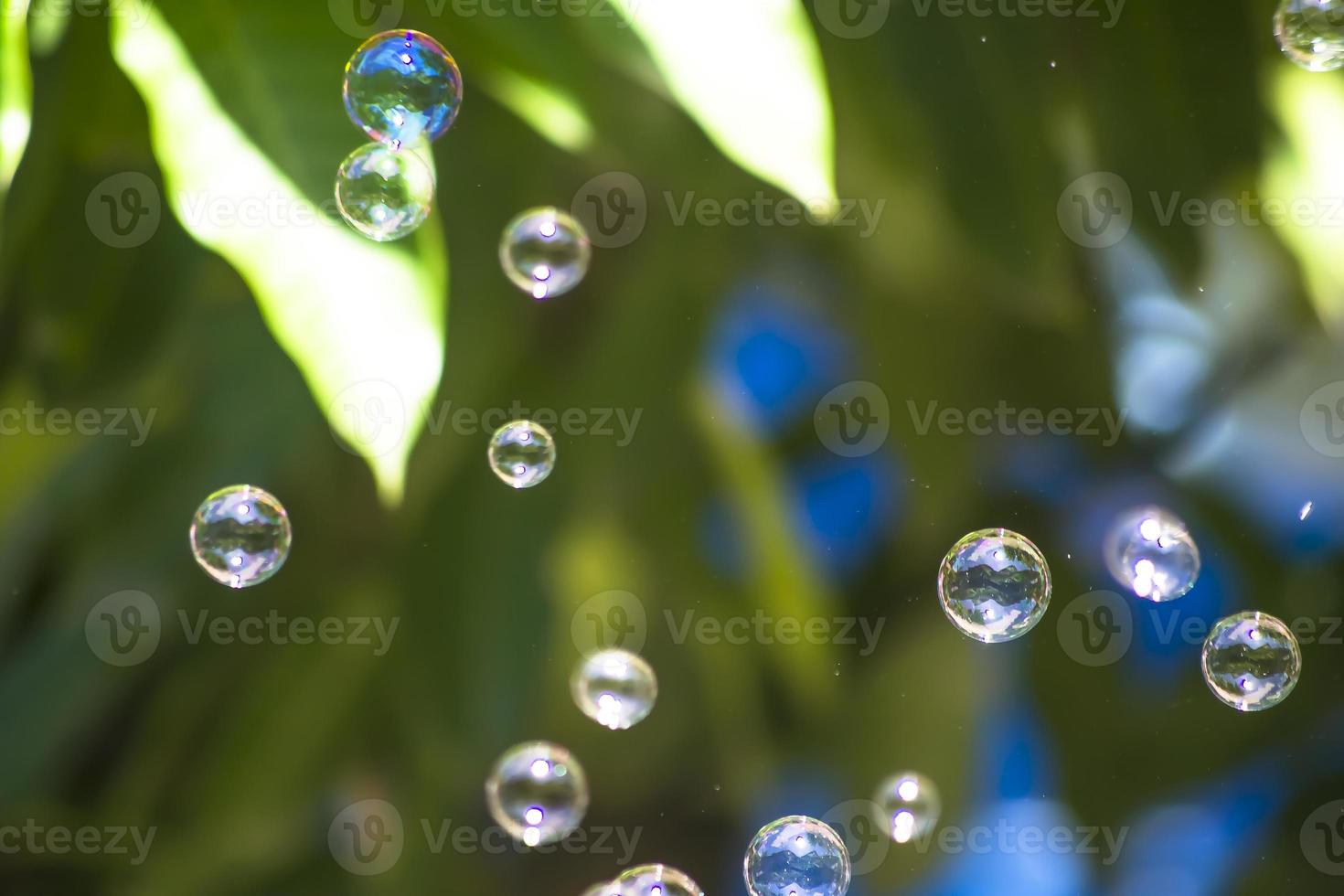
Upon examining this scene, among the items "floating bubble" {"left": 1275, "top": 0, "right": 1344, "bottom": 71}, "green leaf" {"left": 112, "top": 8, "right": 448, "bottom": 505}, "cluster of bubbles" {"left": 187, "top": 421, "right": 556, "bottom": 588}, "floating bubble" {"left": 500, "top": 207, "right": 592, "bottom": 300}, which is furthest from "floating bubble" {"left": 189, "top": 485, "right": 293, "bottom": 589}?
"floating bubble" {"left": 1275, "top": 0, "right": 1344, "bottom": 71}

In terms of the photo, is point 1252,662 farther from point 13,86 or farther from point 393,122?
point 13,86

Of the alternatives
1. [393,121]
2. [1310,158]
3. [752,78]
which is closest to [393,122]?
[393,121]

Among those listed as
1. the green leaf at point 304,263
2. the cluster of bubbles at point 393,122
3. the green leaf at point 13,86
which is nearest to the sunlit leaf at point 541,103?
the cluster of bubbles at point 393,122

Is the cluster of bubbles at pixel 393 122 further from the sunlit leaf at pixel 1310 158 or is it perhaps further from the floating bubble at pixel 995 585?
the sunlit leaf at pixel 1310 158

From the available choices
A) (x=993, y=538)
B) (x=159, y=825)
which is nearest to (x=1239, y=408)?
(x=993, y=538)

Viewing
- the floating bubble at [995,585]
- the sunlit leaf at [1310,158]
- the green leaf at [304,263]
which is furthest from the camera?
the sunlit leaf at [1310,158]
